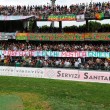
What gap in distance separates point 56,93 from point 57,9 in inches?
890

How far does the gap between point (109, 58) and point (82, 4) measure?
844cm

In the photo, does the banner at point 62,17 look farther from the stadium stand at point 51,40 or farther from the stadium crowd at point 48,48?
the stadium crowd at point 48,48

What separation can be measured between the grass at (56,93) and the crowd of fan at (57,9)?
559 inches

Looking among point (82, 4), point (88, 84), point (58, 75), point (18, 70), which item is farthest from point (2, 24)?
point (88, 84)

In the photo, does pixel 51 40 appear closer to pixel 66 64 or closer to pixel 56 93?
pixel 66 64

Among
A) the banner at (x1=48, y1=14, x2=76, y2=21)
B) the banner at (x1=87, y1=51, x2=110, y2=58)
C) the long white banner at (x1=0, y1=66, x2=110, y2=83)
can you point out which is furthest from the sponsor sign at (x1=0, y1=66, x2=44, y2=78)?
the banner at (x1=48, y1=14, x2=76, y2=21)

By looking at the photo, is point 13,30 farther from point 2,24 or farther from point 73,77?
point 73,77

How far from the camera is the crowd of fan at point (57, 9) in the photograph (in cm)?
4509

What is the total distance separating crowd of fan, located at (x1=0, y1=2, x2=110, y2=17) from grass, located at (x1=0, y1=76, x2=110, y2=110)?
14200 millimetres

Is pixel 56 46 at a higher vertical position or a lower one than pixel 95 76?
higher

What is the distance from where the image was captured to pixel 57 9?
4812 cm

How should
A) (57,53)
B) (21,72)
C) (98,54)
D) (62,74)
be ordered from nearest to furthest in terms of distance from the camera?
(62,74) → (21,72) → (98,54) → (57,53)

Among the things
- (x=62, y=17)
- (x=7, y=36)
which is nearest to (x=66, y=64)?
(x=62, y=17)

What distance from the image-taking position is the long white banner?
31.8m
